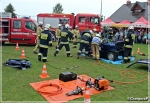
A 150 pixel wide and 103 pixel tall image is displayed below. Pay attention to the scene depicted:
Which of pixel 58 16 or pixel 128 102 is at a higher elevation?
pixel 58 16

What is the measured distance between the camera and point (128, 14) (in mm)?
27688

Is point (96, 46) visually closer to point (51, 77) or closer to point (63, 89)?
point (51, 77)

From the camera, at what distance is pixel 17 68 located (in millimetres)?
6332

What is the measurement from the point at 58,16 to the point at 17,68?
12.0 m

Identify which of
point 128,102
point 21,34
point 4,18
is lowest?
point 128,102

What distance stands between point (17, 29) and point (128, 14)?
2094cm

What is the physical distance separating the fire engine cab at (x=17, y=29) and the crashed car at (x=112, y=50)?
559cm

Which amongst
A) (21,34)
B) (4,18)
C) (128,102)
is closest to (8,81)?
(128,102)

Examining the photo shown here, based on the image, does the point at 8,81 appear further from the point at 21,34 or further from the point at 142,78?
the point at 21,34

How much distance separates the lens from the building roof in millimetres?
26291

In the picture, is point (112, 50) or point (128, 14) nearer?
point (112, 50)

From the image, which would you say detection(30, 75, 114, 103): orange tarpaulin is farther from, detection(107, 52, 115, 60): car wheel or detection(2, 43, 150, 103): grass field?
detection(107, 52, 115, 60): car wheel

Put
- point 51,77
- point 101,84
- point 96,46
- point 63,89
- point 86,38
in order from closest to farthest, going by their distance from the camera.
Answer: point 101,84, point 63,89, point 51,77, point 96,46, point 86,38

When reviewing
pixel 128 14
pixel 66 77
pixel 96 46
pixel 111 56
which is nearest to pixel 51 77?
pixel 66 77
